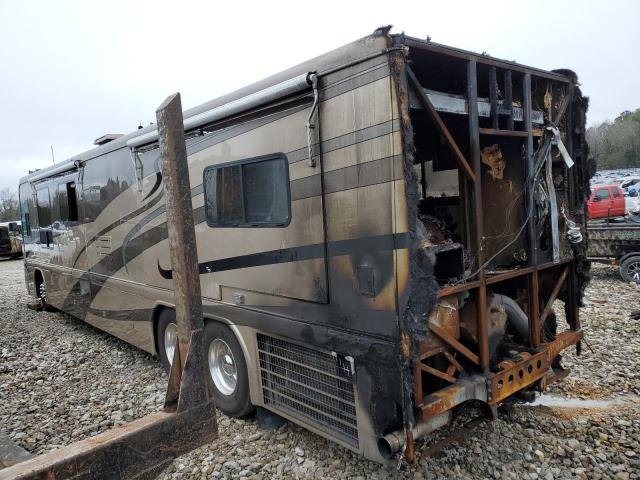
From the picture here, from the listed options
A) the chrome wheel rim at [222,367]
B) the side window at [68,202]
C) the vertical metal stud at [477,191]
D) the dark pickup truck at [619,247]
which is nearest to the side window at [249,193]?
the chrome wheel rim at [222,367]

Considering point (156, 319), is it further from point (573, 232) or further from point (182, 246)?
point (573, 232)

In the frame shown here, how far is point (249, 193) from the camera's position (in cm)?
417

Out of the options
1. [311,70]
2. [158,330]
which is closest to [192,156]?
[311,70]

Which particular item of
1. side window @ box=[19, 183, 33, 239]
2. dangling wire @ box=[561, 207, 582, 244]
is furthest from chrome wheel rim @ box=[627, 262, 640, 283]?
side window @ box=[19, 183, 33, 239]

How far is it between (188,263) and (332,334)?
1639mm

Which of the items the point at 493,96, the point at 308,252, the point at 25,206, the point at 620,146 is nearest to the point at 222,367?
the point at 308,252

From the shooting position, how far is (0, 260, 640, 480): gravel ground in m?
3.56

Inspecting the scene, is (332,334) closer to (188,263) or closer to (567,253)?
(188,263)

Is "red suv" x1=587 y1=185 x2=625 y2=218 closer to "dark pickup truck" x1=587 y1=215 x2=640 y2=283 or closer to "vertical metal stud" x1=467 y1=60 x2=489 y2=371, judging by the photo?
"dark pickup truck" x1=587 y1=215 x2=640 y2=283

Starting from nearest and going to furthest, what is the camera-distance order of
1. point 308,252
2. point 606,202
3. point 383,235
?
point 383,235, point 308,252, point 606,202

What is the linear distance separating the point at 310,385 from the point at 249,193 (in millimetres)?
1672

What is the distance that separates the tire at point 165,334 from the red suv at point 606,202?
54.8 feet

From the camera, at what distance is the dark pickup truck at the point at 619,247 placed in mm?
9758

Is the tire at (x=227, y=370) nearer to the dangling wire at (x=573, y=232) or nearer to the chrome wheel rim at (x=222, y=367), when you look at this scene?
the chrome wheel rim at (x=222, y=367)
